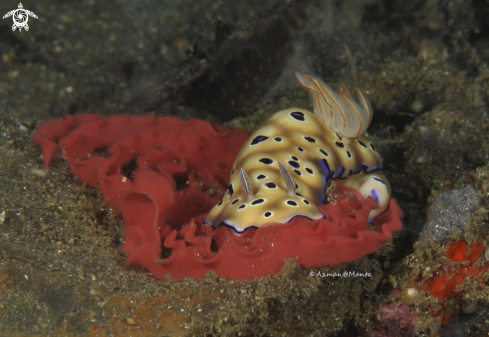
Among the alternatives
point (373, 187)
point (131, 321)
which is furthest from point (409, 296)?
point (131, 321)

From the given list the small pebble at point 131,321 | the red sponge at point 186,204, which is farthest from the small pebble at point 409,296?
the small pebble at point 131,321

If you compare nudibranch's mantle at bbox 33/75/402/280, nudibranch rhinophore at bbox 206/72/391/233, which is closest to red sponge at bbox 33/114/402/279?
nudibranch's mantle at bbox 33/75/402/280

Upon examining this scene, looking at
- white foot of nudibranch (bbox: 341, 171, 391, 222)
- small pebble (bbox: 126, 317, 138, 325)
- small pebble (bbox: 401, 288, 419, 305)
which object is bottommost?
small pebble (bbox: 401, 288, 419, 305)

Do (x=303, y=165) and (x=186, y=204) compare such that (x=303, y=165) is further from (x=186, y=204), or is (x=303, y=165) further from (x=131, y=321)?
(x=131, y=321)

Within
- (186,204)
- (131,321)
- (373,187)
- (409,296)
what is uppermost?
(186,204)

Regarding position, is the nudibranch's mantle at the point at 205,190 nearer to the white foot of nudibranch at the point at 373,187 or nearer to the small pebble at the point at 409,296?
the white foot of nudibranch at the point at 373,187

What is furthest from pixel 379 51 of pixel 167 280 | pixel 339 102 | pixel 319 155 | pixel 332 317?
pixel 167 280

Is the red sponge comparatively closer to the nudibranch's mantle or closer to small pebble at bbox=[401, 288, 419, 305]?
the nudibranch's mantle

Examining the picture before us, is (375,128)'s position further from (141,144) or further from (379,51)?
(141,144)
